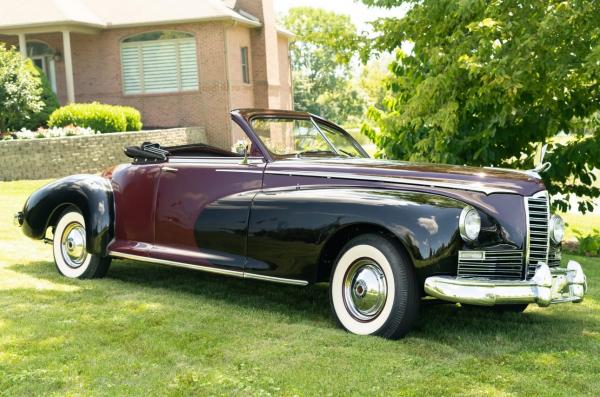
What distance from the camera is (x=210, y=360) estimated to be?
505 cm

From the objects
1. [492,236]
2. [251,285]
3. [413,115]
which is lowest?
[251,285]

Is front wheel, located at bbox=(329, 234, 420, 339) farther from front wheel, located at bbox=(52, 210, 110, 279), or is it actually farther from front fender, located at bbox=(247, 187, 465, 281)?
front wheel, located at bbox=(52, 210, 110, 279)

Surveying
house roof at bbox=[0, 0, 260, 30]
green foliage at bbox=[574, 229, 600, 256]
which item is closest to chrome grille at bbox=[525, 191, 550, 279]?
green foliage at bbox=[574, 229, 600, 256]

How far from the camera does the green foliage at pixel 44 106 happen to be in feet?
77.3

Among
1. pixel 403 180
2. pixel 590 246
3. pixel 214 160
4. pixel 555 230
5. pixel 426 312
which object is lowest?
pixel 590 246

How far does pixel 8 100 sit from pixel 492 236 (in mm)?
19153

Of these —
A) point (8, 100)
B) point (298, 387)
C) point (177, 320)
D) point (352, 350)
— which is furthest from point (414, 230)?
point (8, 100)

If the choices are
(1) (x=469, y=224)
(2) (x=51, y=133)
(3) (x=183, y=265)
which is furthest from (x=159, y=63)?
(1) (x=469, y=224)

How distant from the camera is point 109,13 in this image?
27.9m

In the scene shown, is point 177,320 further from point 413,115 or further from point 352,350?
point 413,115

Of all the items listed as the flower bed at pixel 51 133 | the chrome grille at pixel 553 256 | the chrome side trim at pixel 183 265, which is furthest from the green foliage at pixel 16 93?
the chrome grille at pixel 553 256

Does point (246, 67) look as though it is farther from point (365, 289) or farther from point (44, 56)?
point (365, 289)

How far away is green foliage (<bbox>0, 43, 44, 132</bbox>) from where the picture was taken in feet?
72.3

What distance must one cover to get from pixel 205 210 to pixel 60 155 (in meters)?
13.4
